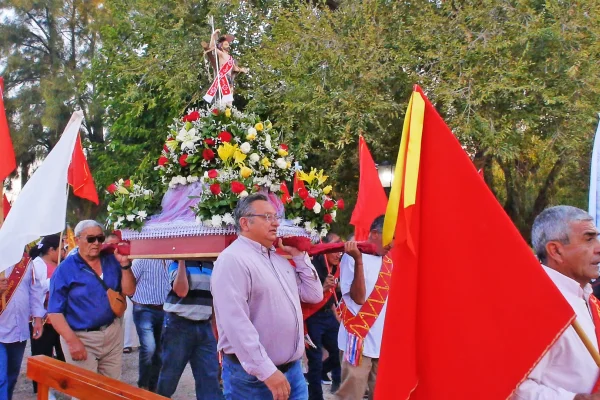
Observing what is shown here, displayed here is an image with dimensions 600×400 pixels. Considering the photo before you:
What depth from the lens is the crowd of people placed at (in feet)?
10.6

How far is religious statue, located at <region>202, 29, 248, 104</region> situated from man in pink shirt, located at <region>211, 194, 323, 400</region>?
2266mm

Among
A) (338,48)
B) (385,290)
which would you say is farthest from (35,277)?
(338,48)

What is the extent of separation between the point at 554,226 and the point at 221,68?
167 inches

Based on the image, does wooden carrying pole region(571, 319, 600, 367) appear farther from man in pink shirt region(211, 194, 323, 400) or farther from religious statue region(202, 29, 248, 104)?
religious statue region(202, 29, 248, 104)

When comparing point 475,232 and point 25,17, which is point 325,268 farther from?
point 25,17

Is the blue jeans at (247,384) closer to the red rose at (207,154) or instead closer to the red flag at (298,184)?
the red rose at (207,154)

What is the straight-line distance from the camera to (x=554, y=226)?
3.30 metres

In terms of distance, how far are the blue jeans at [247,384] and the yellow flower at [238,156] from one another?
61.4 inches

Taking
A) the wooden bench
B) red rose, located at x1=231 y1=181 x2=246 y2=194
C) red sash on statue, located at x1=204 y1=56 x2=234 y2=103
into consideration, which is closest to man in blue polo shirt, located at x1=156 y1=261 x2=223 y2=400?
red rose, located at x1=231 y1=181 x2=246 y2=194

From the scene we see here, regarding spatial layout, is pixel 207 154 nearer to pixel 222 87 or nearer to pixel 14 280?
pixel 222 87

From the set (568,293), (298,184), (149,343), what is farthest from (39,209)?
(568,293)

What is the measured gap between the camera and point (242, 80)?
1523 centimetres

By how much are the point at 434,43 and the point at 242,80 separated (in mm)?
4537

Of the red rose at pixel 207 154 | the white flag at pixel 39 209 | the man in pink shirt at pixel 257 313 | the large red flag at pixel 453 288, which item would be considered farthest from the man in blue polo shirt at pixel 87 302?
the large red flag at pixel 453 288
